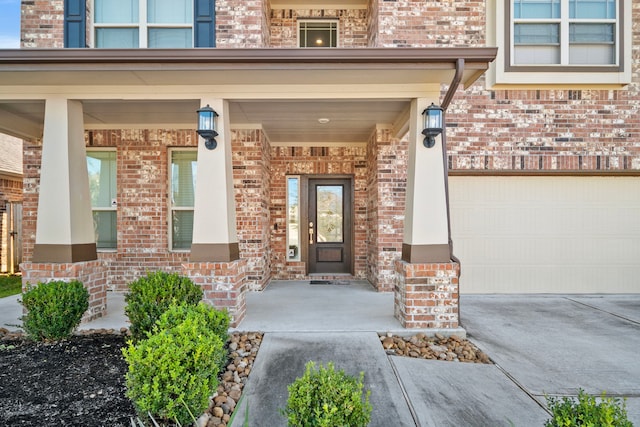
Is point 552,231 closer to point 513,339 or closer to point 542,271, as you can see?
point 542,271

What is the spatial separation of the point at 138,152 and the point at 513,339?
6.25m

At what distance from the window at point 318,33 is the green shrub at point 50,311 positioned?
5.78m

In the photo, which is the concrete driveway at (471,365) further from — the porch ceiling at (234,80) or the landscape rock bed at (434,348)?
the porch ceiling at (234,80)

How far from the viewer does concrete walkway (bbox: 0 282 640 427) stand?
2488 mm

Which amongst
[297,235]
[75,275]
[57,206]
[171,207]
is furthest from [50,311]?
[297,235]

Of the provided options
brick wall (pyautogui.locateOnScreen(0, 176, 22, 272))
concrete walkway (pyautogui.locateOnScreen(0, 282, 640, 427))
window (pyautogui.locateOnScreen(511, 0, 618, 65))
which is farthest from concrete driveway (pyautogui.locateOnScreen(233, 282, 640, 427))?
brick wall (pyautogui.locateOnScreen(0, 176, 22, 272))

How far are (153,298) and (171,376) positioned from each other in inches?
58.4

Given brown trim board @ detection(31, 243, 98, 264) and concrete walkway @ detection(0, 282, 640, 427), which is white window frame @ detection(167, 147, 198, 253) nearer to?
concrete walkway @ detection(0, 282, 640, 427)

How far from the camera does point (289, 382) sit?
2.80 meters

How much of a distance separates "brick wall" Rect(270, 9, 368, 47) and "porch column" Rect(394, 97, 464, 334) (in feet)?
10.7

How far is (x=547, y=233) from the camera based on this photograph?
237 inches

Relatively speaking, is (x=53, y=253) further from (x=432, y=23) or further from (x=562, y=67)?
(x=562, y=67)

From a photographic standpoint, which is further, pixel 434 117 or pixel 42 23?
pixel 42 23

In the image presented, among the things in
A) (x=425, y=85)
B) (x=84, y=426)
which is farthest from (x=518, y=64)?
(x=84, y=426)
